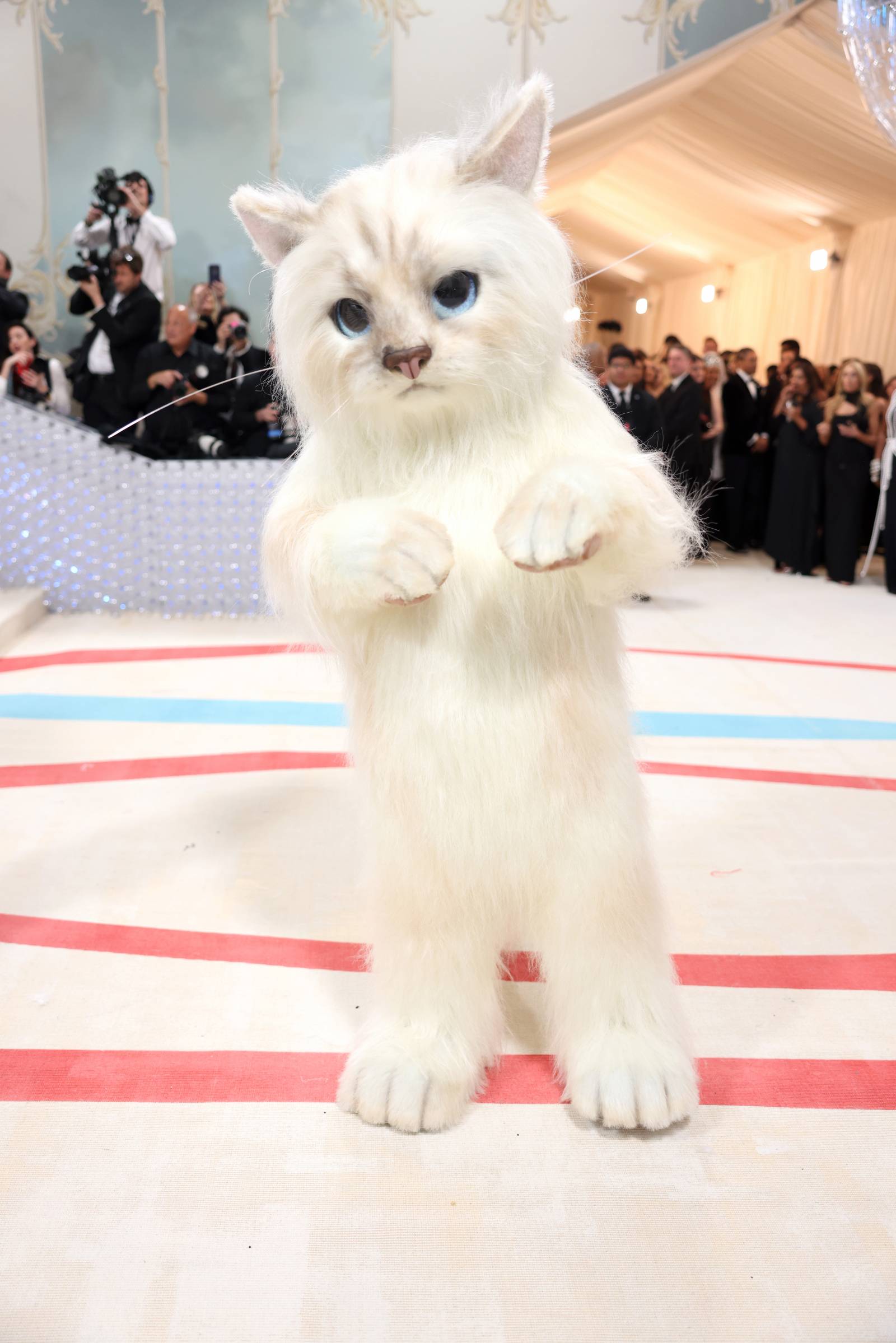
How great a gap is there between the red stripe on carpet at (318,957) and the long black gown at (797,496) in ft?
14.2

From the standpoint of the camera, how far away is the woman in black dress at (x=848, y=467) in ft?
18.1

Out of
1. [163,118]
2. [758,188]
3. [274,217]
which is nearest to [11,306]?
[163,118]

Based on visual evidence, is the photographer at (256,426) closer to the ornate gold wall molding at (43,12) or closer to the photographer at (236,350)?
the photographer at (236,350)

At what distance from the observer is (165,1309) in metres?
1.05

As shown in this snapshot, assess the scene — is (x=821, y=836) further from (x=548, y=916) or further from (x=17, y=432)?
(x=17, y=432)

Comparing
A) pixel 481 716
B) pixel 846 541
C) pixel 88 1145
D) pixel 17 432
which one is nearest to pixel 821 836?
pixel 481 716

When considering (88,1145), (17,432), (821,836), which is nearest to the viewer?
(88,1145)

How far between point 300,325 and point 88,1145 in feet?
3.27

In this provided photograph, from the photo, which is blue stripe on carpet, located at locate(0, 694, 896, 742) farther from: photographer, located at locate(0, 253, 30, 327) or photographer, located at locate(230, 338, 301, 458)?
photographer, located at locate(0, 253, 30, 327)

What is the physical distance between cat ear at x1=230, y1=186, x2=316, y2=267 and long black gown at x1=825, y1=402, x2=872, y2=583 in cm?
481

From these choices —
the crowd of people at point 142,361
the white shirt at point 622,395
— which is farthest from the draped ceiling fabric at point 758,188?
the crowd of people at point 142,361

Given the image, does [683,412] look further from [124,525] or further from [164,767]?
[164,767]

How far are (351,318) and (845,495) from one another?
4985 millimetres

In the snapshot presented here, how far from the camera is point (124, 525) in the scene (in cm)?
416
